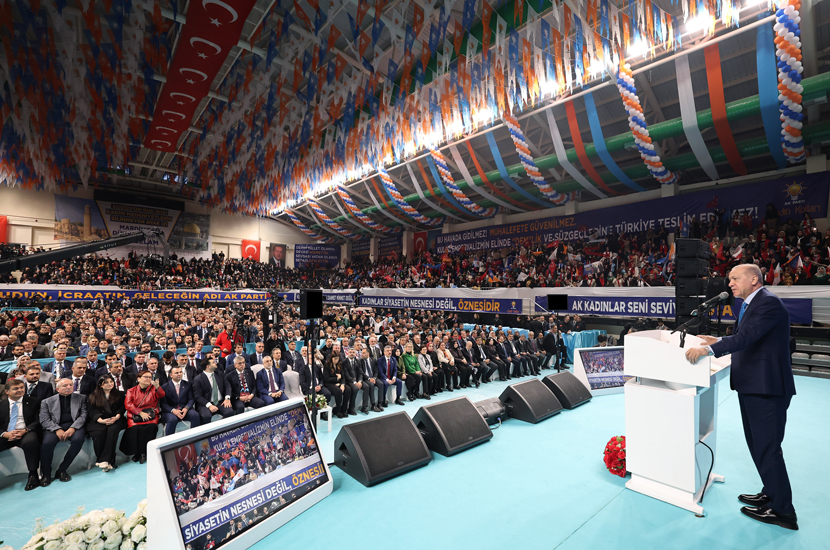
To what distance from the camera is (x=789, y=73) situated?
954cm

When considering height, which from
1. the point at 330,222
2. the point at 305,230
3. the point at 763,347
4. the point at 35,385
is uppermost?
the point at 305,230

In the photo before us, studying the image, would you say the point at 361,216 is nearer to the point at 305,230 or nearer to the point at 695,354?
the point at 305,230

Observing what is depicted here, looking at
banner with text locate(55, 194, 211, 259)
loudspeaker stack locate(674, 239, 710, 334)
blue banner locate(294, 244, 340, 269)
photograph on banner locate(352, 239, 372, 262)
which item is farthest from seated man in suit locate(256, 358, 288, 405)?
blue banner locate(294, 244, 340, 269)

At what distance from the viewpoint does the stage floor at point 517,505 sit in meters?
2.92

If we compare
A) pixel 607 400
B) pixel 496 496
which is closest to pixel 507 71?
Answer: pixel 607 400

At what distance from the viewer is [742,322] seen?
10.0 ft

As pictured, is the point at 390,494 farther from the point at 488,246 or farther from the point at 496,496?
the point at 488,246

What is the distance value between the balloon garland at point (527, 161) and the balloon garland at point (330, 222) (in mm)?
16811

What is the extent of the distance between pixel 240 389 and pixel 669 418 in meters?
5.96

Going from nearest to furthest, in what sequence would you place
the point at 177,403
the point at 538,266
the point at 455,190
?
the point at 177,403, the point at 538,266, the point at 455,190

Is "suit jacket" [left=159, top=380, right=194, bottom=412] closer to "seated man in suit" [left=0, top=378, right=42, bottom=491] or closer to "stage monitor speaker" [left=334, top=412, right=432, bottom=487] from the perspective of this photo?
"seated man in suit" [left=0, top=378, right=42, bottom=491]

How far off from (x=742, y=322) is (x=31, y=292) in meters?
26.7

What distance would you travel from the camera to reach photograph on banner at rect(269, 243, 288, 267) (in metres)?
34.8

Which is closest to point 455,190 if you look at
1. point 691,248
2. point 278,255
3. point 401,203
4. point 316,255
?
point 401,203
